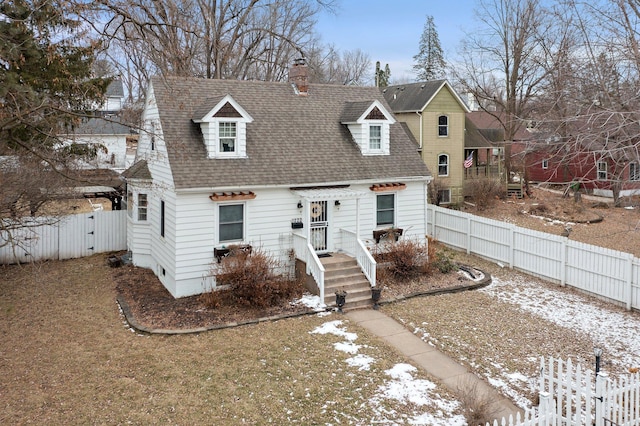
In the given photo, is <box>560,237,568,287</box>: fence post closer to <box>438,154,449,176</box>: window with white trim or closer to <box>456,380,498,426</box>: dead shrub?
<box>456,380,498,426</box>: dead shrub

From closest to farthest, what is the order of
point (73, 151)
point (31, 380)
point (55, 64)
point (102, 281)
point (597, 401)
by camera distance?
point (597, 401), point (31, 380), point (55, 64), point (73, 151), point (102, 281)

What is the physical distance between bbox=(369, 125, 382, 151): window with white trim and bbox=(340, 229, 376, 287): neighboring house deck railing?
Result: 3.66 metres

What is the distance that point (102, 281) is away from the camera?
17.4 m

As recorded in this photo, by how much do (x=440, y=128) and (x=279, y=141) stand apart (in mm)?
18469

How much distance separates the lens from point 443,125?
109 ft

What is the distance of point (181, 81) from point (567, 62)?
12.0 metres

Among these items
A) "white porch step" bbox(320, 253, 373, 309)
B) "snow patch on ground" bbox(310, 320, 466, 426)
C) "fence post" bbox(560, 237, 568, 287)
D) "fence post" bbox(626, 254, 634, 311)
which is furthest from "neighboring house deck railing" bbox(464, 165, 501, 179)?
"snow patch on ground" bbox(310, 320, 466, 426)

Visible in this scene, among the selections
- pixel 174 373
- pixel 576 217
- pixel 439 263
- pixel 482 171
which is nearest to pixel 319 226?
pixel 439 263

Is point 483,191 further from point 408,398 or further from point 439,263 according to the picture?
point 408,398

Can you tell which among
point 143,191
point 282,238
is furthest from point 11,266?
point 282,238

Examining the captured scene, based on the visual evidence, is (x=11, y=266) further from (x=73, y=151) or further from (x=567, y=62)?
(x=567, y=62)

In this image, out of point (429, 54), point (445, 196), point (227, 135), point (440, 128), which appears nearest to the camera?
point (227, 135)

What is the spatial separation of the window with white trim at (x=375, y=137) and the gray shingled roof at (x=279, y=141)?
49 centimetres

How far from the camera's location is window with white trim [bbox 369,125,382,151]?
747 inches
